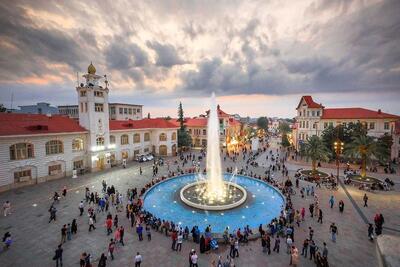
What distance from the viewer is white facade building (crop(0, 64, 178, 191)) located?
29.4 meters

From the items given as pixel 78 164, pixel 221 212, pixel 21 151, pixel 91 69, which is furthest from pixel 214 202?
pixel 91 69

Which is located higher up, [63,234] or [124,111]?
[124,111]

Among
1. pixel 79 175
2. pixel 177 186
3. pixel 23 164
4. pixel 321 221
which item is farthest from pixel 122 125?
pixel 321 221

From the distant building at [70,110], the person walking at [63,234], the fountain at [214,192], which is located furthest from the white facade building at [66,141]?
the distant building at [70,110]

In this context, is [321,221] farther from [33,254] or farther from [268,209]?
[33,254]

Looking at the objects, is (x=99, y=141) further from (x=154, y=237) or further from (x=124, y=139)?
(x=154, y=237)

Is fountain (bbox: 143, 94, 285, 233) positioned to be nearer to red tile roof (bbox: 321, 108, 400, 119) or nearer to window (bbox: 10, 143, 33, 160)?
window (bbox: 10, 143, 33, 160)

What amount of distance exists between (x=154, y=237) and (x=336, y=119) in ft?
178

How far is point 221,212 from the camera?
22.8 metres

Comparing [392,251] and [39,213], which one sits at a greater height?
[392,251]

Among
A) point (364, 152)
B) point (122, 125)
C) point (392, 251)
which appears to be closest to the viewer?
point (392, 251)

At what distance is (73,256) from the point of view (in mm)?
15164

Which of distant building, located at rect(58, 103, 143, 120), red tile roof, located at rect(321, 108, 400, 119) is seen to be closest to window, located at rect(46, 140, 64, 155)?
distant building, located at rect(58, 103, 143, 120)

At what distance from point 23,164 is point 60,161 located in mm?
4988
